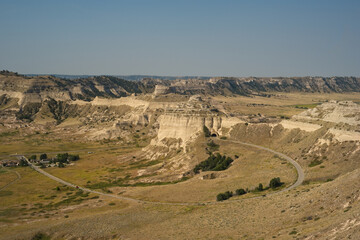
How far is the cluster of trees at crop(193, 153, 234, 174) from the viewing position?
85.0 m

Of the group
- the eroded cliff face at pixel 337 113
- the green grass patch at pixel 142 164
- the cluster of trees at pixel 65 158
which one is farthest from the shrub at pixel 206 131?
the cluster of trees at pixel 65 158

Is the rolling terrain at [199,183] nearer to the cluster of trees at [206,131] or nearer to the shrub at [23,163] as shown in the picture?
the cluster of trees at [206,131]

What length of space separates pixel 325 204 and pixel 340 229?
11.4 meters

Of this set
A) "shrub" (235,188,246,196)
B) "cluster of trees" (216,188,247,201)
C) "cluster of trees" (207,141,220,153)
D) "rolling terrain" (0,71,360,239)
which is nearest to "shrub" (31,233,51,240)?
"rolling terrain" (0,71,360,239)

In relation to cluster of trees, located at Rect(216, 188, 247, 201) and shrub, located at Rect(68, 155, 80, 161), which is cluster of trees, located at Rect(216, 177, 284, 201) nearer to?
cluster of trees, located at Rect(216, 188, 247, 201)

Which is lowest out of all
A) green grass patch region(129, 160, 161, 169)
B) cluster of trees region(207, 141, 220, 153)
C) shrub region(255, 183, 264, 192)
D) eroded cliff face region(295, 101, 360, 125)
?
green grass patch region(129, 160, 161, 169)

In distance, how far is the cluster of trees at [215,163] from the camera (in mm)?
85000

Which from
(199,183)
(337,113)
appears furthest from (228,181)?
(337,113)

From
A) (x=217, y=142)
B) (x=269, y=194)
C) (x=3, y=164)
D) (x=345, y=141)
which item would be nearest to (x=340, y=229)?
(x=269, y=194)

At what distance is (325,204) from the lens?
42062 millimetres

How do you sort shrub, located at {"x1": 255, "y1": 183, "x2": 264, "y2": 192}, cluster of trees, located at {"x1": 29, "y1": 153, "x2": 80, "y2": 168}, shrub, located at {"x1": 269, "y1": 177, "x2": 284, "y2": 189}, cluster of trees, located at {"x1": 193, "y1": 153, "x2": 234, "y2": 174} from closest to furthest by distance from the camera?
shrub, located at {"x1": 269, "y1": 177, "x2": 284, "y2": 189}, shrub, located at {"x1": 255, "y1": 183, "x2": 264, "y2": 192}, cluster of trees, located at {"x1": 193, "y1": 153, "x2": 234, "y2": 174}, cluster of trees, located at {"x1": 29, "y1": 153, "x2": 80, "y2": 168}

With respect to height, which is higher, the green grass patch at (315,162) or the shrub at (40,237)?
the green grass patch at (315,162)

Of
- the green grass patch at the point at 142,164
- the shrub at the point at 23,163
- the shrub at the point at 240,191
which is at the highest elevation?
the shrub at the point at 240,191

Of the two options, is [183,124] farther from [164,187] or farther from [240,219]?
[240,219]
